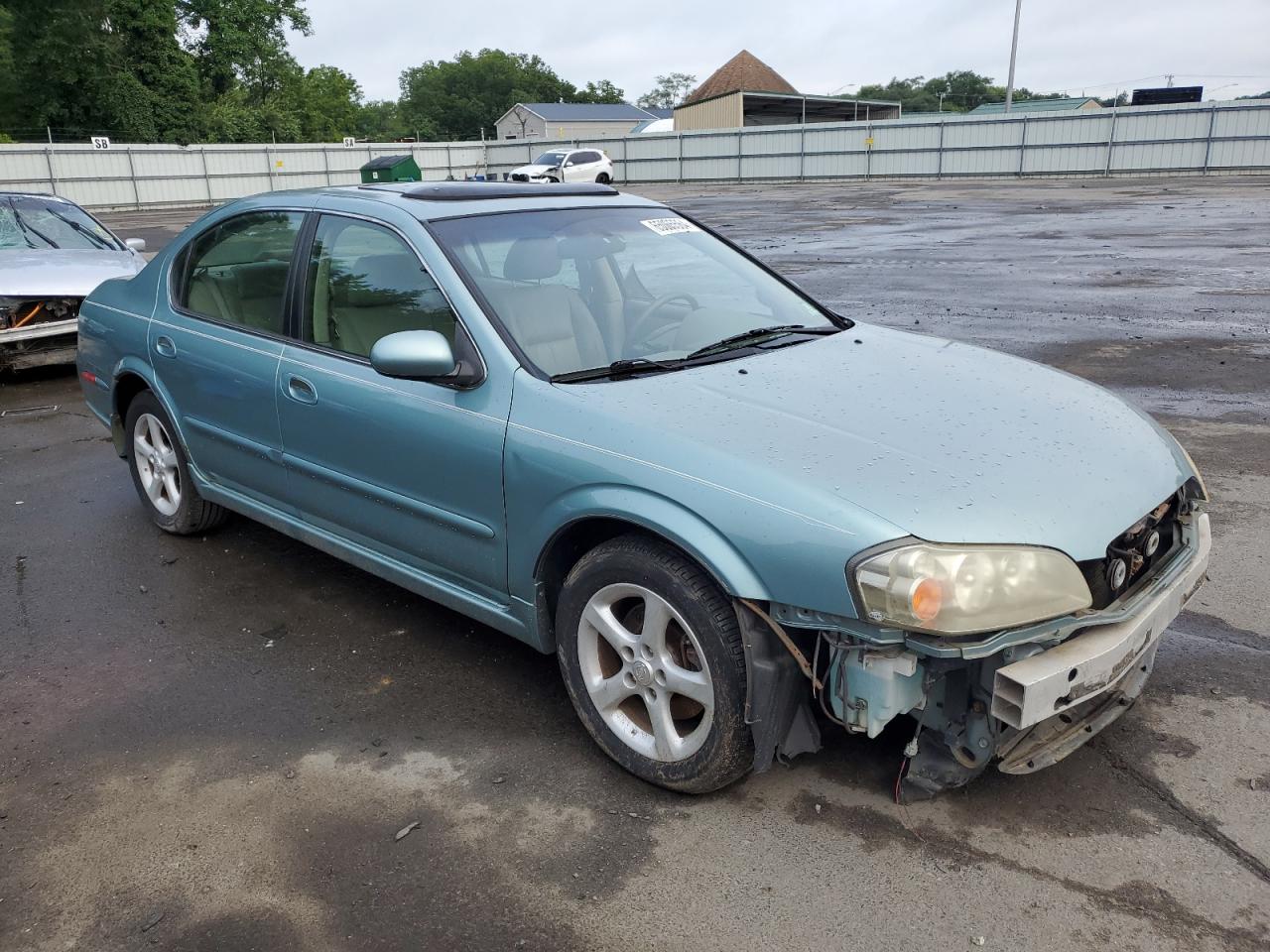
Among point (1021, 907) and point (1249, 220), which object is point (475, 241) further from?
point (1249, 220)

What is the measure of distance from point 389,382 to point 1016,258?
43.5ft

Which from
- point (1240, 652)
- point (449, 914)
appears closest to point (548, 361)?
point (449, 914)

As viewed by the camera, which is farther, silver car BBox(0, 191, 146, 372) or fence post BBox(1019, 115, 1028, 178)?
fence post BBox(1019, 115, 1028, 178)

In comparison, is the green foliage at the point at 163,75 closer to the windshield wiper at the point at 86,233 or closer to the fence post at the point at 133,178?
the fence post at the point at 133,178

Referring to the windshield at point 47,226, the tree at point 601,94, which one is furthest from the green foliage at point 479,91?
the windshield at point 47,226

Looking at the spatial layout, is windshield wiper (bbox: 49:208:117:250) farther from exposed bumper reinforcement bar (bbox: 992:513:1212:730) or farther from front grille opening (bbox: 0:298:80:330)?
exposed bumper reinforcement bar (bbox: 992:513:1212:730)

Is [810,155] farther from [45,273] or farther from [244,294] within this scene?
[244,294]

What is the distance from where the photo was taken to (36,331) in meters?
8.49

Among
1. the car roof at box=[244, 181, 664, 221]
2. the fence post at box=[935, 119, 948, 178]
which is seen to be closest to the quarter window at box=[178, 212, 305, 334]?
the car roof at box=[244, 181, 664, 221]

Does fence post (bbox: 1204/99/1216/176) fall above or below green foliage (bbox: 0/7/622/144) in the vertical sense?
below

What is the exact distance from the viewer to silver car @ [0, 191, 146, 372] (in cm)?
846

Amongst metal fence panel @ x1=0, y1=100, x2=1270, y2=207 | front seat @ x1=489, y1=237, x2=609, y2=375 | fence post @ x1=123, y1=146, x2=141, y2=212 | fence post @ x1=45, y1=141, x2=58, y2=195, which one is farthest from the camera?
fence post @ x1=123, y1=146, x2=141, y2=212

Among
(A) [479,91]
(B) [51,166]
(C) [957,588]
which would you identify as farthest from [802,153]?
(A) [479,91]

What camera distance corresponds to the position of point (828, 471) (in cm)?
263
